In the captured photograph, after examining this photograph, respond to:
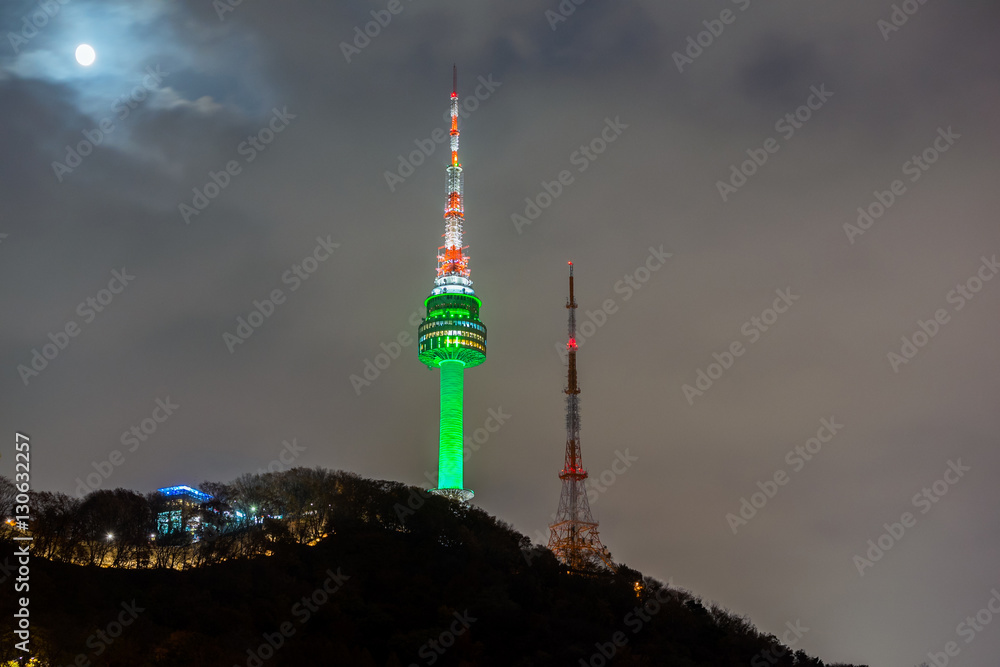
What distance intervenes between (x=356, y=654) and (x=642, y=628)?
3201cm

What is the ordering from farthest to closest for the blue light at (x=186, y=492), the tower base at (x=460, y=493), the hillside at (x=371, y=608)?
the tower base at (x=460, y=493)
the blue light at (x=186, y=492)
the hillside at (x=371, y=608)

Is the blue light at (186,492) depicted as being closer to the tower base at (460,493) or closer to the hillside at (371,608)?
the hillside at (371,608)

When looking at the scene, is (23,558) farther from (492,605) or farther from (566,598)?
(566,598)

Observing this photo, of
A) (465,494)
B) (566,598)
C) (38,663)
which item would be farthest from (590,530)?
(38,663)

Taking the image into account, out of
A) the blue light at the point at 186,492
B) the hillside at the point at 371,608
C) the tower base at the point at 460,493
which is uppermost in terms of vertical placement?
the tower base at the point at 460,493

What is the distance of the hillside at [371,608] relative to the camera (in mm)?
96812

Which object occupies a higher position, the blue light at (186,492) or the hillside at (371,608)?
the blue light at (186,492)

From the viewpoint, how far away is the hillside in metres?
96.8

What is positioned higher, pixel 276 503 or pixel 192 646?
pixel 276 503

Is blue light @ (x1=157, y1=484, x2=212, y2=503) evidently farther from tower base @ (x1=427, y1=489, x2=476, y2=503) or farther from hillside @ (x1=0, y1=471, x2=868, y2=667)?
tower base @ (x1=427, y1=489, x2=476, y2=503)

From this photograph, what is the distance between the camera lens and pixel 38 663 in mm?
88812

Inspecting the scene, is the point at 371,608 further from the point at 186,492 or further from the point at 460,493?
the point at 460,493

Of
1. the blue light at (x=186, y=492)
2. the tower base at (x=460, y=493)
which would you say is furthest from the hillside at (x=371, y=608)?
the tower base at (x=460, y=493)

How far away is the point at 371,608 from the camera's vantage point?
356 feet
